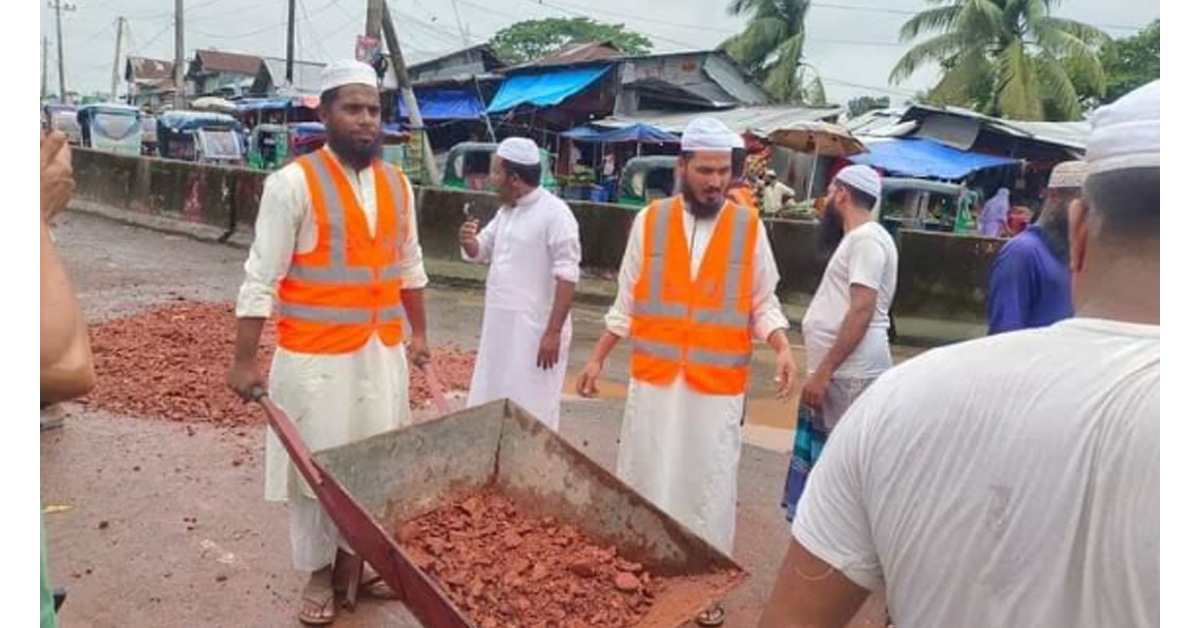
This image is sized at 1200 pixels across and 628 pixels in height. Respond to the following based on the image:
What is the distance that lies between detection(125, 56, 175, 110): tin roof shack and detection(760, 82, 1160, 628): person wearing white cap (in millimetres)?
54133

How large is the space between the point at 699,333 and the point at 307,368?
1505 mm

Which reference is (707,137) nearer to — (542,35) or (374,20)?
(374,20)

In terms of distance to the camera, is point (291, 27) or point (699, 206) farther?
point (291, 27)

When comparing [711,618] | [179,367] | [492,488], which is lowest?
[711,618]

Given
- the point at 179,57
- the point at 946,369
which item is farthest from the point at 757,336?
the point at 179,57

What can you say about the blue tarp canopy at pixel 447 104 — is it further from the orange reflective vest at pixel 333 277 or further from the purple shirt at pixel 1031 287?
the purple shirt at pixel 1031 287

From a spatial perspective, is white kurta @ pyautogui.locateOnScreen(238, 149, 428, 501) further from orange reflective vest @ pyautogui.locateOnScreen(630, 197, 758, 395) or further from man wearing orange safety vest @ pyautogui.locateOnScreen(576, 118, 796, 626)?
orange reflective vest @ pyautogui.locateOnScreen(630, 197, 758, 395)

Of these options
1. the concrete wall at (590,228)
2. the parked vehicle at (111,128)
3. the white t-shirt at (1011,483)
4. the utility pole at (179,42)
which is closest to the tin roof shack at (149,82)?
the utility pole at (179,42)

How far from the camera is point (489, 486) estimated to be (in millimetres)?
3617

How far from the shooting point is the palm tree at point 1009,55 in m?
25.6

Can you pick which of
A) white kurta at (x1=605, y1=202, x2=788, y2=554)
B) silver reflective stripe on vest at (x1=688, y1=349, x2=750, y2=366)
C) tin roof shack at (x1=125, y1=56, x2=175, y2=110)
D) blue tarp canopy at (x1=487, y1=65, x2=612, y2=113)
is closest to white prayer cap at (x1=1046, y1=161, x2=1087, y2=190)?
white kurta at (x1=605, y1=202, x2=788, y2=554)

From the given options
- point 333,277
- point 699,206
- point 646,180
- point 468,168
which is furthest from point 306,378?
point 468,168

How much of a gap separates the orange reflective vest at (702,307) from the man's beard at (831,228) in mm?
427

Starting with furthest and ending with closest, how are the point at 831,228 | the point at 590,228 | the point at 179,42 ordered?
1. the point at 179,42
2. the point at 590,228
3. the point at 831,228
